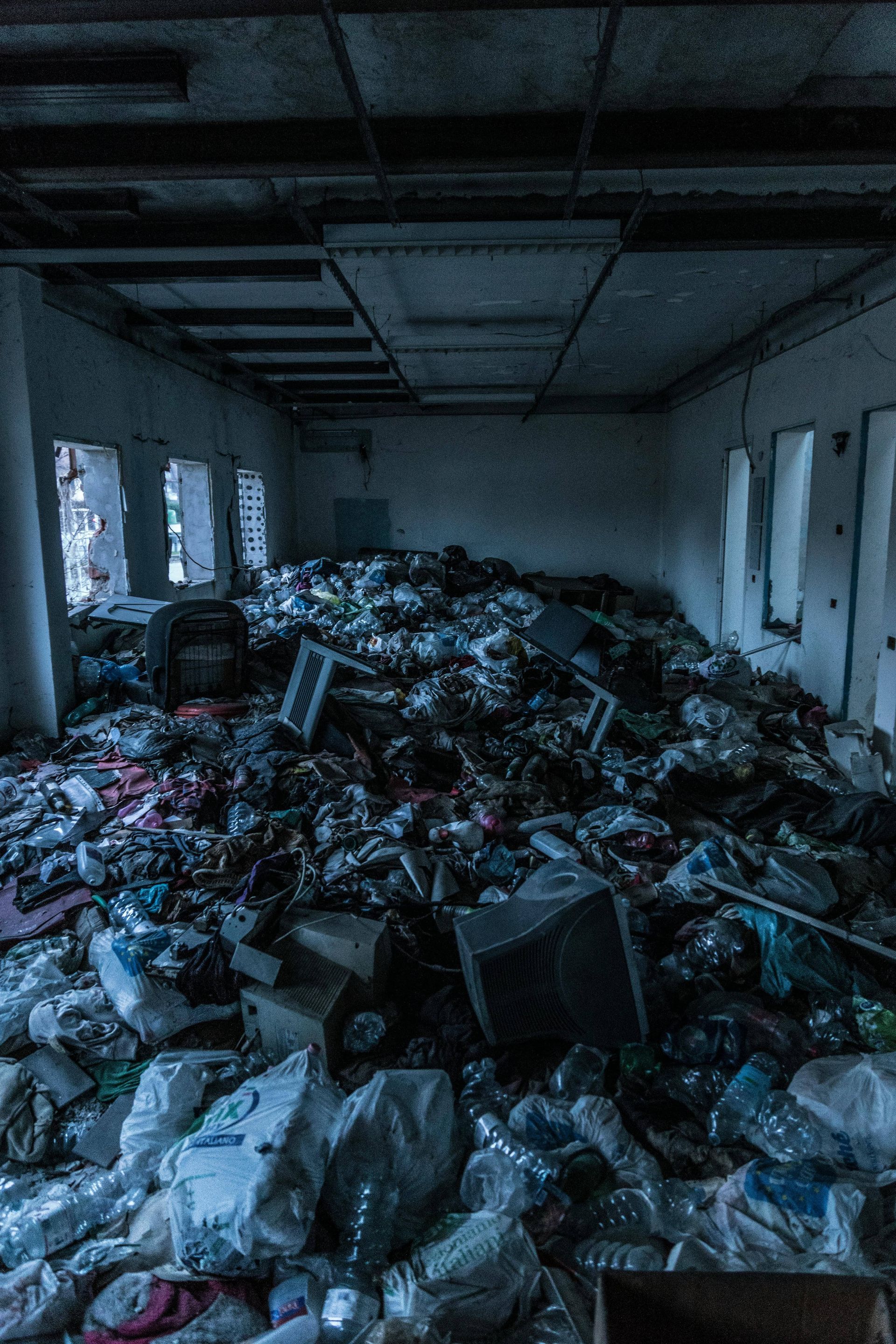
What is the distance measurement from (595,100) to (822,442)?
3.95 metres

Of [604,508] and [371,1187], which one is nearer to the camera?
[371,1187]

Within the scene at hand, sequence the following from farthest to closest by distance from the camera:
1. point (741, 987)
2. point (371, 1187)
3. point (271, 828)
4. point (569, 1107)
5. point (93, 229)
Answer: point (93, 229) → point (271, 828) → point (741, 987) → point (569, 1107) → point (371, 1187)

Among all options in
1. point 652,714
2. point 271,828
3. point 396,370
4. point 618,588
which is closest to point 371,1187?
point 271,828

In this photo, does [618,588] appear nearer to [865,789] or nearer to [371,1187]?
[865,789]

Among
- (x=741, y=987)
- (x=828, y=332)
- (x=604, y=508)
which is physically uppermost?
(x=828, y=332)

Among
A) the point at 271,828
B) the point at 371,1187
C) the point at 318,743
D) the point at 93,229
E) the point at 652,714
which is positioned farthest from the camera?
the point at 652,714

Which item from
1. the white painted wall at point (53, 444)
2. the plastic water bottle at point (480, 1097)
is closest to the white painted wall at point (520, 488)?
the white painted wall at point (53, 444)

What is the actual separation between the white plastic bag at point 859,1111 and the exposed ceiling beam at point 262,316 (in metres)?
6.58

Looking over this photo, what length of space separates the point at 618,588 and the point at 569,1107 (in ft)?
31.2

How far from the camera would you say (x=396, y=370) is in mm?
9320

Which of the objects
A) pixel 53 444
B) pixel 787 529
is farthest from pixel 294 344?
pixel 787 529

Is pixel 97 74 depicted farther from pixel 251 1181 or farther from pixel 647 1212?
pixel 647 1212

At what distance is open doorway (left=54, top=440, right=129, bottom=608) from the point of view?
267 inches

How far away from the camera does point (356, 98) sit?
9.90ft
